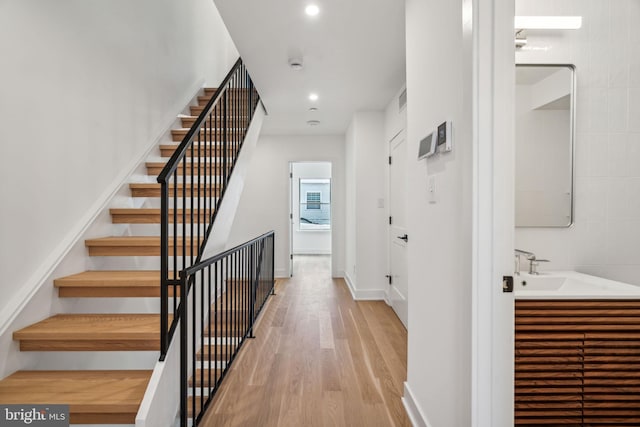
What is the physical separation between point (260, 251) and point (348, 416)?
234cm

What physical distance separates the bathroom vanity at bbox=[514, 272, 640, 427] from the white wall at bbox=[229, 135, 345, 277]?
4624 mm

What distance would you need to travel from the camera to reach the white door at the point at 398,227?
A: 3.68m

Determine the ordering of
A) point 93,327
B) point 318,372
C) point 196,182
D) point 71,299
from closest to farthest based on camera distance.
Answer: point 93,327
point 71,299
point 318,372
point 196,182

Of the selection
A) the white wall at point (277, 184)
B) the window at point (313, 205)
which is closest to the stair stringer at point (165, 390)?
the white wall at point (277, 184)

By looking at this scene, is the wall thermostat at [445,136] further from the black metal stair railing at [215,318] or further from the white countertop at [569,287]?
the black metal stair railing at [215,318]

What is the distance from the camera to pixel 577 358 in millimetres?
1416

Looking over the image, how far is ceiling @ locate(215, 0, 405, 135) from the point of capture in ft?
7.61

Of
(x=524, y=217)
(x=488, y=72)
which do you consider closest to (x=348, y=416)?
(x=524, y=217)

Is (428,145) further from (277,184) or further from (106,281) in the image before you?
(277,184)

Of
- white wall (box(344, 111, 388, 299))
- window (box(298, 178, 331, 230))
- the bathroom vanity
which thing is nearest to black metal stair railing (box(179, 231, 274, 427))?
white wall (box(344, 111, 388, 299))

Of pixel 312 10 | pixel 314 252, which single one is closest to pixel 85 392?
pixel 312 10

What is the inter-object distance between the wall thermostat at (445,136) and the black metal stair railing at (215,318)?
1.32m

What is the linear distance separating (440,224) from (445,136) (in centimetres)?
38

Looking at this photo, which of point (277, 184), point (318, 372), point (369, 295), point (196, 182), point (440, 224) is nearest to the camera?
point (440, 224)
